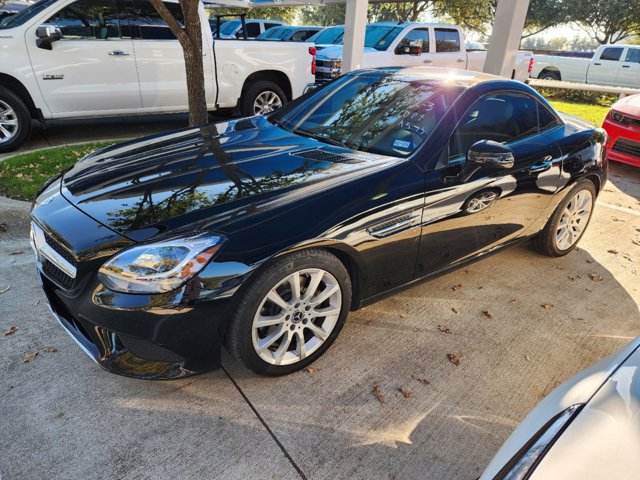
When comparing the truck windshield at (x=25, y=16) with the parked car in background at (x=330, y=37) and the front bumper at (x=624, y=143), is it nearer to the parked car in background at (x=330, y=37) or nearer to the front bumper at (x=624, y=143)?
the parked car in background at (x=330, y=37)

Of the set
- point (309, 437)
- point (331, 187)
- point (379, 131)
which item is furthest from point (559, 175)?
point (309, 437)

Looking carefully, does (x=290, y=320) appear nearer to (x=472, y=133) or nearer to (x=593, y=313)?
(x=472, y=133)

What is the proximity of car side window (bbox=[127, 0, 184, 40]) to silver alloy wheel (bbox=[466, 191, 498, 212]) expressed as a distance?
18.0 feet

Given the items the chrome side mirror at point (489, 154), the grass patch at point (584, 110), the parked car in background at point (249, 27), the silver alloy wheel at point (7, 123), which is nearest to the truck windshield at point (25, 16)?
the silver alloy wheel at point (7, 123)

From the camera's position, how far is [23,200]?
4375 mm

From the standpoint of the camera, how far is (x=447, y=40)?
11414mm

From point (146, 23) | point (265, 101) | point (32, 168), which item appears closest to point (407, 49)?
point (265, 101)

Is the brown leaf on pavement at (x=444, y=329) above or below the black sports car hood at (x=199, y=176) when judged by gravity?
below

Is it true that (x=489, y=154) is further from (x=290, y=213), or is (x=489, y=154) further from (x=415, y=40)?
(x=415, y=40)

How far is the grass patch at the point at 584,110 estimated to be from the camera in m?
10.9

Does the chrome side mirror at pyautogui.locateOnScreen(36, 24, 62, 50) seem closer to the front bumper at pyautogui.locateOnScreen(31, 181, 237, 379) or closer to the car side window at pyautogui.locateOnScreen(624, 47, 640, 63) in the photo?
the front bumper at pyautogui.locateOnScreen(31, 181, 237, 379)

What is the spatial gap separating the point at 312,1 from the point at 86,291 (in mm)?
18495

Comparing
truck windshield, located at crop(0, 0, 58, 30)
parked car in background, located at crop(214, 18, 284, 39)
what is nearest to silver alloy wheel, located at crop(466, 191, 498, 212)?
truck windshield, located at crop(0, 0, 58, 30)

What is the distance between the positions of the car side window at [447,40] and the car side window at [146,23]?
22.6ft
